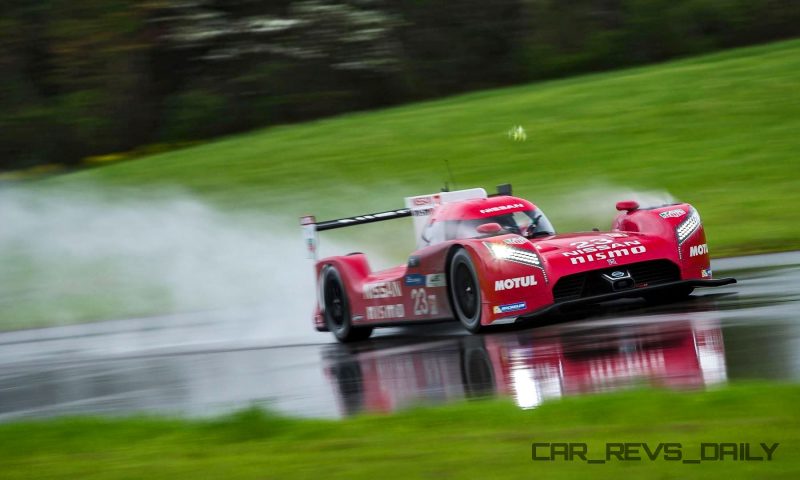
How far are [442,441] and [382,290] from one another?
668 centimetres

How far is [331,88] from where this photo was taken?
115 ft

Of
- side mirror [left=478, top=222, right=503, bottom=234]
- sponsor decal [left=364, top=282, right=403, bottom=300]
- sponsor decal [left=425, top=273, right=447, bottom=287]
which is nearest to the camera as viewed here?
side mirror [left=478, top=222, right=503, bottom=234]

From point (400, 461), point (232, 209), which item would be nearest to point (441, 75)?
point (232, 209)

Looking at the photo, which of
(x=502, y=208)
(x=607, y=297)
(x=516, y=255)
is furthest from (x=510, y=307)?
(x=502, y=208)

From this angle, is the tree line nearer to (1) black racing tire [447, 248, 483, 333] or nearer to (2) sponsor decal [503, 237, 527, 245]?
(1) black racing tire [447, 248, 483, 333]

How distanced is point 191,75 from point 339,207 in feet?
38.4

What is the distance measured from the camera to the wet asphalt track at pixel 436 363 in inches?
318

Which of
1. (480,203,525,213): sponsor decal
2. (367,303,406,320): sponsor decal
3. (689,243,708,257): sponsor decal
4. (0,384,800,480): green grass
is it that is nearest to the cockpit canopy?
(480,203,525,213): sponsor decal

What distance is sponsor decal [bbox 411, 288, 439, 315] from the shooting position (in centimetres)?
1224

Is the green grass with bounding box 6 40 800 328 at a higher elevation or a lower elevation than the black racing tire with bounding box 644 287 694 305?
higher

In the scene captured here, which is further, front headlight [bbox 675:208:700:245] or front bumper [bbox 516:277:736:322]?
front headlight [bbox 675:208:700:245]

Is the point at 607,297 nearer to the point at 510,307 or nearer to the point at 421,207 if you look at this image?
the point at 510,307

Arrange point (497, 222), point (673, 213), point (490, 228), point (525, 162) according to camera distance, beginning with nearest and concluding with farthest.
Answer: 1. point (490, 228)
2. point (673, 213)
3. point (497, 222)
4. point (525, 162)

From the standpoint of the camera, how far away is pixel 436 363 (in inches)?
395
